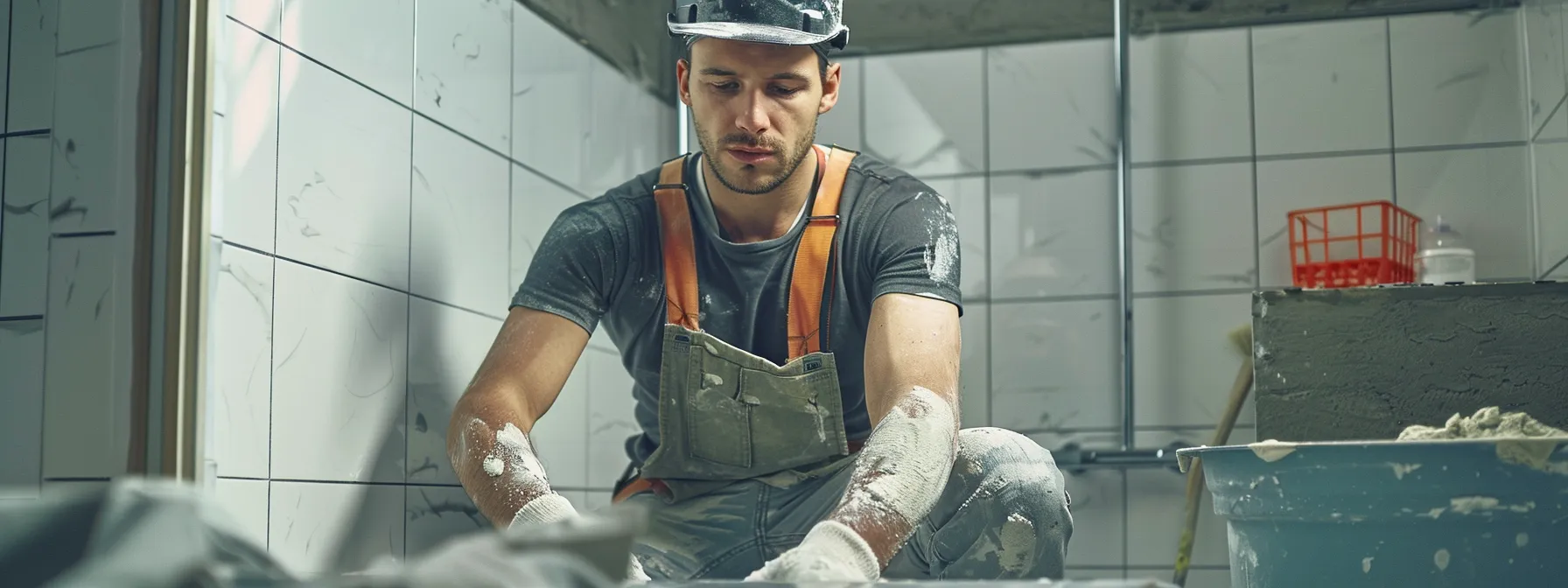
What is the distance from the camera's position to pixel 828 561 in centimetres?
121

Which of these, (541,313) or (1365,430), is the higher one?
(541,313)

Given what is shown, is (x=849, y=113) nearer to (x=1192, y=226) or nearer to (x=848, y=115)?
(x=848, y=115)

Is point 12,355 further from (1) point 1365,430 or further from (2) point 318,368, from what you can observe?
(1) point 1365,430

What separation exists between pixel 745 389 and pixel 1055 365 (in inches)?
42.1

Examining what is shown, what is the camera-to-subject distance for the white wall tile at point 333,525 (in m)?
1.62

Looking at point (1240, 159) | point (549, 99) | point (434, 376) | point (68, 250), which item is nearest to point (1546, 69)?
point (1240, 159)

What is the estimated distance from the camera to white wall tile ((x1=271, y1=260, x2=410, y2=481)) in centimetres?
163

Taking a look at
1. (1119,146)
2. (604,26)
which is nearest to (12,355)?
(604,26)

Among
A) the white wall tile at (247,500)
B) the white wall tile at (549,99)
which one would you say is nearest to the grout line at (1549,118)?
the white wall tile at (549,99)

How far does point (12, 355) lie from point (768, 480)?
0.95m

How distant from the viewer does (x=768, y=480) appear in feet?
6.28

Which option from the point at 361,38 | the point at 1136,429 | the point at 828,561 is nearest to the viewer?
the point at 828,561

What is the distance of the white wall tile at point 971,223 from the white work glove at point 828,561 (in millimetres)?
1497

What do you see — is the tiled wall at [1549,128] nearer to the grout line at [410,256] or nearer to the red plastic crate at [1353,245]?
the red plastic crate at [1353,245]
